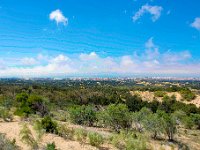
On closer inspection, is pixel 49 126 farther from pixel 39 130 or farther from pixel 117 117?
pixel 117 117

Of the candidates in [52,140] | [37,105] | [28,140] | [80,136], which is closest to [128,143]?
[80,136]

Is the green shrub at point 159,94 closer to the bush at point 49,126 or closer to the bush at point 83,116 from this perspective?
the bush at point 83,116

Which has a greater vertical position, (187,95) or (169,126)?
(169,126)

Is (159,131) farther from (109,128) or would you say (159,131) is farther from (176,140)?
(109,128)

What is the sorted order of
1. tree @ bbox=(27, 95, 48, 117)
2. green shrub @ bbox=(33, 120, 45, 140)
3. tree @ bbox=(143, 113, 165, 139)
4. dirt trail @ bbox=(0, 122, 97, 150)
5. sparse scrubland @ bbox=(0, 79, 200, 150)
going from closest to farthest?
dirt trail @ bbox=(0, 122, 97, 150) → sparse scrubland @ bbox=(0, 79, 200, 150) → green shrub @ bbox=(33, 120, 45, 140) → tree @ bbox=(143, 113, 165, 139) → tree @ bbox=(27, 95, 48, 117)

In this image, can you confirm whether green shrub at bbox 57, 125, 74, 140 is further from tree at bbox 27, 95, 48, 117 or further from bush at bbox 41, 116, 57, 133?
tree at bbox 27, 95, 48, 117

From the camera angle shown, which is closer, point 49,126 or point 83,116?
point 49,126

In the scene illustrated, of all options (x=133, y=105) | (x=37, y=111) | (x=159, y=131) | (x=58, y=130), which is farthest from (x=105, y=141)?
(x=133, y=105)

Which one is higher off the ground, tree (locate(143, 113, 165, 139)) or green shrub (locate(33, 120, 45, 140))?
green shrub (locate(33, 120, 45, 140))

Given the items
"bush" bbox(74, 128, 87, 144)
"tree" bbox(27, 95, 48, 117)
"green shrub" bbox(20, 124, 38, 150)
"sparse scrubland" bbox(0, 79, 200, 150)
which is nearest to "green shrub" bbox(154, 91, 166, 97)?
"sparse scrubland" bbox(0, 79, 200, 150)

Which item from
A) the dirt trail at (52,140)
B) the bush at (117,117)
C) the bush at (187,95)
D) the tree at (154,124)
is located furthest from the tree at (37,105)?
the bush at (187,95)

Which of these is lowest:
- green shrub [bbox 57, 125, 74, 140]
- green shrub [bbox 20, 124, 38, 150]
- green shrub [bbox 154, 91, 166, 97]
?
green shrub [bbox 154, 91, 166, 97]

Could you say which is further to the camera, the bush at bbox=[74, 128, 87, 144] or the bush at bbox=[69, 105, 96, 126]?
the bush at bbox=[69, 105, 96, 126]
